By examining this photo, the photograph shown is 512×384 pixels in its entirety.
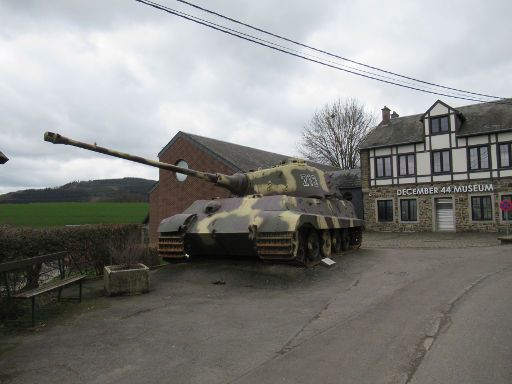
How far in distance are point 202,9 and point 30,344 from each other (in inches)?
266

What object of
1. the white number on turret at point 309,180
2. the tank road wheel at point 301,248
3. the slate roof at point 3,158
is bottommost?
the tank road wheel at point 301,248

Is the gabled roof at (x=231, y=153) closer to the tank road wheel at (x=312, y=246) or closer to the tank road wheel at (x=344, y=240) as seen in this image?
the tank road wheel at (x=344, y=240)

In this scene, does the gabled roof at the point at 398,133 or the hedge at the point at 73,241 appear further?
the gabled roof at the point at 398,133

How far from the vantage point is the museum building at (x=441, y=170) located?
964 inches

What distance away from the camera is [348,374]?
4.31 m

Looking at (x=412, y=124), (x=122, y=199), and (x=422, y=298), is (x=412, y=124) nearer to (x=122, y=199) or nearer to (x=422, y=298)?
(x=422, y=298)

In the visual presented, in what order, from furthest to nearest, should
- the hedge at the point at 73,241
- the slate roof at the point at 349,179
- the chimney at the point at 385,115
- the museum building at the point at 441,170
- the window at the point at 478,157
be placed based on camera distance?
the slate roof at the point at 349,179 → the chimney at the point at 385,115 → the window at the point at 478,157 → the museum building at the point at 441,170 → the hedge at the point at 73,241

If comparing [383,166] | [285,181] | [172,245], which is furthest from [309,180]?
[383,166]

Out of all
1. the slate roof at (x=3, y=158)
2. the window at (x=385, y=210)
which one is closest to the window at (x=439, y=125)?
the window at (x=385, y=210)

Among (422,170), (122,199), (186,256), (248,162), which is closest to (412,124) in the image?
(422,170)

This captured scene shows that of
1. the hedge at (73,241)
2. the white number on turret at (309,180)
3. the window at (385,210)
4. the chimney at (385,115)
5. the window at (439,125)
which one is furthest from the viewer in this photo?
the chimney at (385,115)

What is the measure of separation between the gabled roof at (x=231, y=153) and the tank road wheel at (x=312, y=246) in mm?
13225

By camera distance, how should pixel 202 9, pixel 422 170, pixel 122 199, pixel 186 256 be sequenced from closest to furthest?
pixel 202 9
pixel 186 256
pixel 422 170
pixel 122 199

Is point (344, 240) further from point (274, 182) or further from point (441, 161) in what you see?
point (441, 161)
